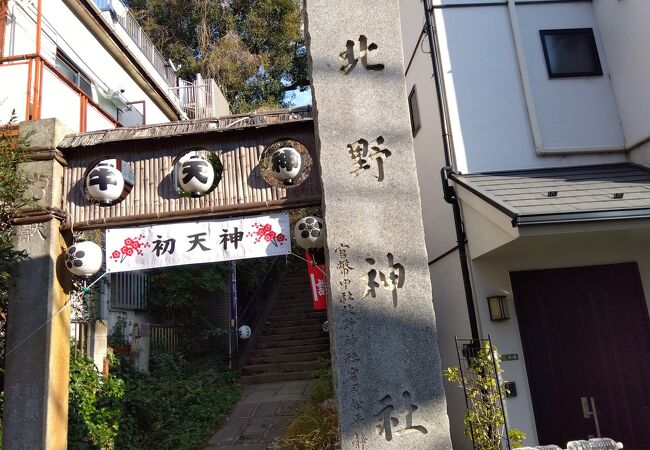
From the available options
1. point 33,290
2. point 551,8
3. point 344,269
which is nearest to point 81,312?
point 33,290

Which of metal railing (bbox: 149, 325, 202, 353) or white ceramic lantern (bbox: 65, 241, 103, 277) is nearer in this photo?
white ceramic lantern (bbox: 65, 241, 103, 277)

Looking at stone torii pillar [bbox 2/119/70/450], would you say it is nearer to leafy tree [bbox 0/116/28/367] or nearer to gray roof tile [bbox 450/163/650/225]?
leafy tree [bbox 0/116/28/367]

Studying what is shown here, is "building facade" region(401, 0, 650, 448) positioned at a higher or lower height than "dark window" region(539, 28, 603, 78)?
lower

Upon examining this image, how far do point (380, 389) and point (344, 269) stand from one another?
4.27 feet

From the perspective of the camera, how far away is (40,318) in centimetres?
624

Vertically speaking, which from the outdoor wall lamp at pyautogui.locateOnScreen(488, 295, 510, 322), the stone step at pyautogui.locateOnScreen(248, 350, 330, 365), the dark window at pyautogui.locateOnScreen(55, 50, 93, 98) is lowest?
the stone step at pyautogui.locateOnScreen(248, 350, 330, 365)

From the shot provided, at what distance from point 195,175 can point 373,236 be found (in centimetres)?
275

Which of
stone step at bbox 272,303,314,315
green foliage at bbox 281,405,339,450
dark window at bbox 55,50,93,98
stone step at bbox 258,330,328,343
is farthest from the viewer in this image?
stone step at bbox 272,303,314,315

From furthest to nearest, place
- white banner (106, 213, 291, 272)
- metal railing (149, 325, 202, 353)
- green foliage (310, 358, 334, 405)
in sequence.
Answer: metal railing (149, 325, 202, 353)
green foliage (310, 358, 334, 405)
white banner (106, 213, 291, 272)

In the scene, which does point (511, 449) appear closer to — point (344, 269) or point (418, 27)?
point (344, 269)

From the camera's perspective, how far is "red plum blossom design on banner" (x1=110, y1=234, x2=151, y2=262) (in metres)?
6.66

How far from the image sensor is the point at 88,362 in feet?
27.8

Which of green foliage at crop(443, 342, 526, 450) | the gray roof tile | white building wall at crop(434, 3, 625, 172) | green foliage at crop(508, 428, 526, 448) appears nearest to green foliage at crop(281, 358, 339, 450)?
green foliage at crop(443, 342, 526, 450)

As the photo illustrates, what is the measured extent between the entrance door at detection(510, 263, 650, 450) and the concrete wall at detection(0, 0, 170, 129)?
8.22 meters
